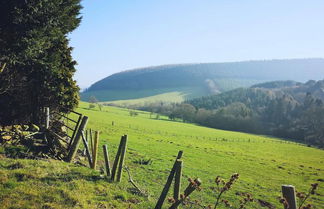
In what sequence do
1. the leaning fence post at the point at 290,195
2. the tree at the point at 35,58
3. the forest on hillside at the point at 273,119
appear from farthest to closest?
1. the forest on hillside at the point at 273,119
2. the tree at the point at 35,58
3. the leaning fence post at the point at 290,195

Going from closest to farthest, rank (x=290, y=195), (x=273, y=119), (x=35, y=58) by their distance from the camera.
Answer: (x=290, y=195) → (x=35, y=58) → (x=273, y=119)

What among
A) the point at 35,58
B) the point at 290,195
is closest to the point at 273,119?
the point at 35,58

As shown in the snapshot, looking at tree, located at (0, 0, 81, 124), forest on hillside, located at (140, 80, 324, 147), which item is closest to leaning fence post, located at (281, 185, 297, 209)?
tree, located at (0, 0, 81, 124)

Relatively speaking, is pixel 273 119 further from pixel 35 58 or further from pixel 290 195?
pixel 290 195

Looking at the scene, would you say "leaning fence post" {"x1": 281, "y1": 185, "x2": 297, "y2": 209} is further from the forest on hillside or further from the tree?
the forest on hillside

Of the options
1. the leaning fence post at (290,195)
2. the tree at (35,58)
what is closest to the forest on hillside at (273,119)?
the tree at (35,58)

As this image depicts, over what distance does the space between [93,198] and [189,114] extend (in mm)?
127460

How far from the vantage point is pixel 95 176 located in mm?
12133

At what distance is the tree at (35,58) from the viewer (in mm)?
14570

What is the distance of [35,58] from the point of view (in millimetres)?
17641

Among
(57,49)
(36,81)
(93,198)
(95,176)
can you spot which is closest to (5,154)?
(95,176)

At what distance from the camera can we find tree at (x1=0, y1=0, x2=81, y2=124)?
47.8ft

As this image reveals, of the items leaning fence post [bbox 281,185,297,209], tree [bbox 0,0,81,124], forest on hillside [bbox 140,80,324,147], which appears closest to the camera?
leaning fence post [bbox 281,185,297,209]

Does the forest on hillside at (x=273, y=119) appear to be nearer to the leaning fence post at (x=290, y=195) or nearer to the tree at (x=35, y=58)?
the tree at (x=35, y=58)
